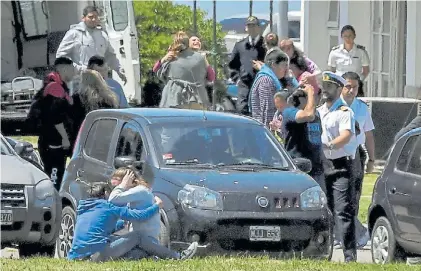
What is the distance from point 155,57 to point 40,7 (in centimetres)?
2006

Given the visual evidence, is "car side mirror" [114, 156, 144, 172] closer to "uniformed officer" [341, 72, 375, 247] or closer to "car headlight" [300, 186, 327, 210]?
"car headlight" [300, 186, 327, 210]

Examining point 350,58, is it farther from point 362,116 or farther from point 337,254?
point 337,254

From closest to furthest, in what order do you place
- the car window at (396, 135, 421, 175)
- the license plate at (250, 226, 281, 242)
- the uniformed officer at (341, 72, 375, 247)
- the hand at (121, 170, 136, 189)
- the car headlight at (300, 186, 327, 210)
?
the hand at (121, 170, 136, 189), the license plate at (250, 226, 281, 242), the car headlight at (300, 186, 327, 210), the car window at (396, 135, 421, 175), the uniformed officer at (341, 72, 375, 247)

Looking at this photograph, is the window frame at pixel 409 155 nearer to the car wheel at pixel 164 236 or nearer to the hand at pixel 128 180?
the car wheel at pixel 164 236

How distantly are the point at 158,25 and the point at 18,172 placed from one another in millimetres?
32733

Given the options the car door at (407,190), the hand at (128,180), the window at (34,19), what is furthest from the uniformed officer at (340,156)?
the window at (34,19)

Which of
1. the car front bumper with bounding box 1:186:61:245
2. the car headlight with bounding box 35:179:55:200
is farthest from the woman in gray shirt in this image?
the car front bumper with bounding box 1:186:61:245

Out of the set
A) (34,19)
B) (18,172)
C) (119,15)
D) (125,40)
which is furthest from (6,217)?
(34,19)

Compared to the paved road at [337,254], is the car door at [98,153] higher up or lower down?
higher up

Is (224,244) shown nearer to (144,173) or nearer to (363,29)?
(144,173)

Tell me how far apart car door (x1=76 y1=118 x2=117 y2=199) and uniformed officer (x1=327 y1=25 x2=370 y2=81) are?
6.13 metres

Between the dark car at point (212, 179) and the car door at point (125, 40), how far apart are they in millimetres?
9655

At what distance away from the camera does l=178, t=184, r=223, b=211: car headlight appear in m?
11.9

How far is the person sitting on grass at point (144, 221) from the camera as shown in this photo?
11406mm
